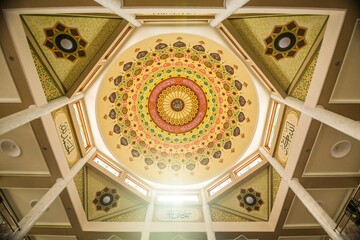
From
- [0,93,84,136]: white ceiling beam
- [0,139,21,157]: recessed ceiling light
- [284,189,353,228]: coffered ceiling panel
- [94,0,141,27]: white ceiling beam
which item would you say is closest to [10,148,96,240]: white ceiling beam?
[0,139,21,157]: recessed ceiling light

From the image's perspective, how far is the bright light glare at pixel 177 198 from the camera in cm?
1086

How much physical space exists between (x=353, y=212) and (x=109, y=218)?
8.25m

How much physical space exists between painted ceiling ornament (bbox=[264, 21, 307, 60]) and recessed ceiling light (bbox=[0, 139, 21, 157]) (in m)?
8.05

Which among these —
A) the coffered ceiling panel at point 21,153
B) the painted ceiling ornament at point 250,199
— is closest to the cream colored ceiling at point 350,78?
the painted ceiling ornament at point 250,199

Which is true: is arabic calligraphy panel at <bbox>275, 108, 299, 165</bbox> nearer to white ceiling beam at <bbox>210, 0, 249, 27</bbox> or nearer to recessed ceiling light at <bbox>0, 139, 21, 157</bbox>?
white ceiling beam at <bbox>210, 0, 249, 27</bbox>

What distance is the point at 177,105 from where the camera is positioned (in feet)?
37.7

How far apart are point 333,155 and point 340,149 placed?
10.9 inches

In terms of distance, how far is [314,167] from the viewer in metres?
7.85

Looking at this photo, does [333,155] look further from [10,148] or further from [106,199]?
[10,148]

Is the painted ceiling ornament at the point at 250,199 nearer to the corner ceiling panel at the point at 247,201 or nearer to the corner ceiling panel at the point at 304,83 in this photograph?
the corner ceiling panel at the point at 247,201

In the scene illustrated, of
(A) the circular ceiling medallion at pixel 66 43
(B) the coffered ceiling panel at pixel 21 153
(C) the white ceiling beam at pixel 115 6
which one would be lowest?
(B) the coffered ceiling panel at pixel 21 153

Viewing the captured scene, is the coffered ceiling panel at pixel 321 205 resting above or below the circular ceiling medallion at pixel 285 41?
below

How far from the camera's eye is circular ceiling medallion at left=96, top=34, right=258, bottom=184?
9.90m

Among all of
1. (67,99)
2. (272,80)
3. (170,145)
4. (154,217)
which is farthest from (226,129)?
(67,99)
